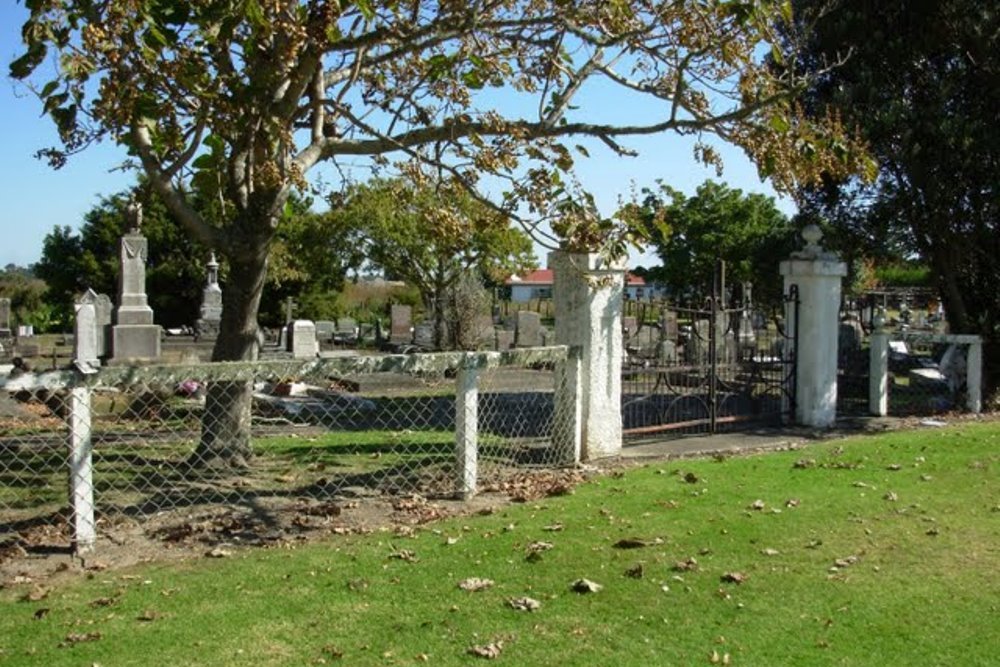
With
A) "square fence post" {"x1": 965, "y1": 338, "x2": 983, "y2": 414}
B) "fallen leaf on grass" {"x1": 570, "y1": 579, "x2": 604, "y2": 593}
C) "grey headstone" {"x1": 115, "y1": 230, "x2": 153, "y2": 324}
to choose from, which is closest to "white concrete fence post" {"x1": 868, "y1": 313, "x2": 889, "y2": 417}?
"square fence post" {"x1": 965, "y1": 338, "x2": 983, "y2": 414}

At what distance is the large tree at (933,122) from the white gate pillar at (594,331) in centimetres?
630

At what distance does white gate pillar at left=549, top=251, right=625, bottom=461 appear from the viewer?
9.09 meters

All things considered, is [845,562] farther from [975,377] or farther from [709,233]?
[709,233]

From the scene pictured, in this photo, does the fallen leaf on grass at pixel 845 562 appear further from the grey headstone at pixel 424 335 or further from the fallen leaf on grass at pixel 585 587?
the grey headstone at pixel 424 335

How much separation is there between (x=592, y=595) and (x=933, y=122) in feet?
36.9

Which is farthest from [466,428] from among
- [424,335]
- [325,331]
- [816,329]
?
[325,331]

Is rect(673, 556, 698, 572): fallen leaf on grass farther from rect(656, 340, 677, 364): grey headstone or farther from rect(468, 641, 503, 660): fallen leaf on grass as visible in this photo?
rect(656, 340, 677, 364): grey headstone

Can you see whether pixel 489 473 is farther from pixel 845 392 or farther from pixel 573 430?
pixel 845 392

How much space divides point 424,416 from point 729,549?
7.97 m

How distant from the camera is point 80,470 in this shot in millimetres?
5707

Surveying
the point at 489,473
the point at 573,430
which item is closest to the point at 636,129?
the point at 573,430

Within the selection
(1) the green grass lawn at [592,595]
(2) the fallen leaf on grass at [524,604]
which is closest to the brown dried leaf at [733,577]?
(1) the green grass lawn at [592,595]

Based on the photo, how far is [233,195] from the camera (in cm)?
844

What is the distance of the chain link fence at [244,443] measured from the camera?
619cm
